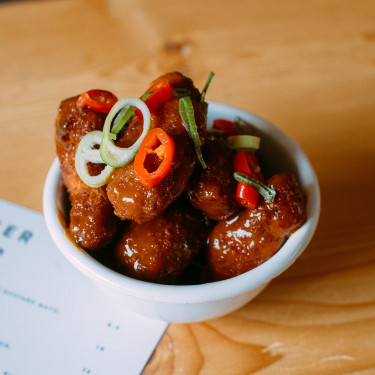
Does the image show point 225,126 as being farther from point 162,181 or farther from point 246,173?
point 162,181

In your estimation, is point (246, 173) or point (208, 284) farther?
point (246, 173)

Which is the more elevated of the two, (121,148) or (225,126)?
(121,148)

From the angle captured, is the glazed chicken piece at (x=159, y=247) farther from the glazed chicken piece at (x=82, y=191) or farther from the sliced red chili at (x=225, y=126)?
the sliced red chili at (x=225, y=126)

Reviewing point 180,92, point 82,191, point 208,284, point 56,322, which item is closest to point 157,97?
point 180,92

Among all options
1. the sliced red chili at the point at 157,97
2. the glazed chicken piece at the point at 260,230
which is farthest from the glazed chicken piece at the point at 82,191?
the glazed chicken piece at the point at 260,230

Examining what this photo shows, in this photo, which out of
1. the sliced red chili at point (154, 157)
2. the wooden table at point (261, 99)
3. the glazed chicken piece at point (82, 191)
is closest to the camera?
the sliced red chili at point (154, 157)

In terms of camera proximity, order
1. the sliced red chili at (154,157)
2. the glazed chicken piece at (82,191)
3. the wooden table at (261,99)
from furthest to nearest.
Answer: the wooden table at (261,99) → the glazed chicken piece at (82,191) → the sliced red chili at (154,157)

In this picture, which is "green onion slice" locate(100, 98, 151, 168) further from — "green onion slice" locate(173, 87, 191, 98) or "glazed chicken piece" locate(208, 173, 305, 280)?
"glazed chicken piece" locate(208, 173, 305, 280)
